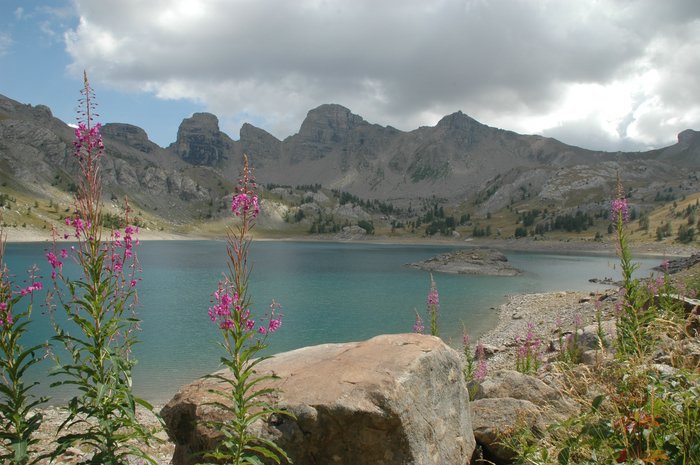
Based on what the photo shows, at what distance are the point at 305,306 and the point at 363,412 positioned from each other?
50335 millimetres

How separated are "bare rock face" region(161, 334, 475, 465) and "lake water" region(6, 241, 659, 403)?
14.6 ft

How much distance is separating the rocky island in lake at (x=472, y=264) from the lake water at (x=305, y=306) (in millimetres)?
5533

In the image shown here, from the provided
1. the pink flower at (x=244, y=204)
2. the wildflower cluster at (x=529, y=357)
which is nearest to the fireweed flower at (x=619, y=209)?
the wildflower cluster at (x=529, y=357)

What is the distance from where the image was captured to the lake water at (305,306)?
3193 centimetres

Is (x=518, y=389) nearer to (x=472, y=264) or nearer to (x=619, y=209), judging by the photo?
(x=619, y=209)

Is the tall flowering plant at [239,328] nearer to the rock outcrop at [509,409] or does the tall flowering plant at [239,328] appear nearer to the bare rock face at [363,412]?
the bare rock face at [363,412]

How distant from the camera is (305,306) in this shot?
5700cm

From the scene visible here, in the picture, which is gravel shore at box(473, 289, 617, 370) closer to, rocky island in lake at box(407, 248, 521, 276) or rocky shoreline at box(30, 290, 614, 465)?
rocky shoreline at box(30, 290, 614, 465)

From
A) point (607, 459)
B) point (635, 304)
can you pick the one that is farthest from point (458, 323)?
point (607, 459)

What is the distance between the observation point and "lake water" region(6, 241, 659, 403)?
3193 cm

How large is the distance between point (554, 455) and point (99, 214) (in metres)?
7.50

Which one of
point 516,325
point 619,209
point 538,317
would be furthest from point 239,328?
point 538,317

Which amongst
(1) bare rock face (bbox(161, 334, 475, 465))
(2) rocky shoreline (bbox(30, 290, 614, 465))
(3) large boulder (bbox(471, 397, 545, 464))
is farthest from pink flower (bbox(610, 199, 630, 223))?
(2) rocky shoreline (bbox(30, 290, 614, 465))

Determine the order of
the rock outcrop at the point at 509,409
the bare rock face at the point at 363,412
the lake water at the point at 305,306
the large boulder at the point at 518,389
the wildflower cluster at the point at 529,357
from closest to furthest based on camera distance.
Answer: the bare rock face at the point at 363,412 → the rock outcrop at the point at 509,409 → the large boulder at the point at 518,389 → the wildflower cluster at the point at 529,357 → the lake water at the point at 305,306
